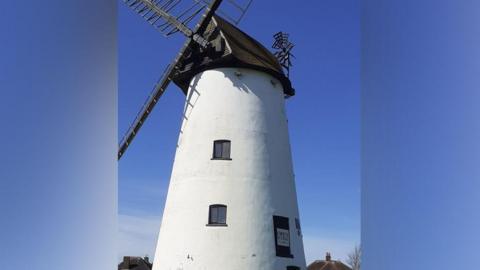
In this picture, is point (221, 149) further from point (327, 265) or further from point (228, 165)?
point (327, 265)

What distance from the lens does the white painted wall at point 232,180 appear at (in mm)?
13531

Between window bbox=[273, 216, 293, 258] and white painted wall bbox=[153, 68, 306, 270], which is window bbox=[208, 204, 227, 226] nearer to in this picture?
white painted wall bbox=[153, 68, 306, 270]

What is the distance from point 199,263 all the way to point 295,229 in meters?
3.48

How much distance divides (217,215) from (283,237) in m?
2.20

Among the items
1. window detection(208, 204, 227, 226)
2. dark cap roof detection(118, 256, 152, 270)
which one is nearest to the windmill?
window detection(208, 204, 227, 226)

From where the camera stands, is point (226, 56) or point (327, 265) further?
point (327, 265)

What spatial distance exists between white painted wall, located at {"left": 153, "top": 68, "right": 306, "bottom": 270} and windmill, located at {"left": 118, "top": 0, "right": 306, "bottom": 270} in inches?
1.2

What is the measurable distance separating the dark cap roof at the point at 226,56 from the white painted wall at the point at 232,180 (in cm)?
30

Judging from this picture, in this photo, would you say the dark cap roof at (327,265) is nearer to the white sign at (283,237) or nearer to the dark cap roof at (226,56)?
the dark cap roof at (226,56)

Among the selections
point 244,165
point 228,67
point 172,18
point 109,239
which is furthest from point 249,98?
point 109,239

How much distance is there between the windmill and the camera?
1361 centimetres

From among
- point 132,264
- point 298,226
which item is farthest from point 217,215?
point 132,264

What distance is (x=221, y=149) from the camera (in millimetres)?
14680

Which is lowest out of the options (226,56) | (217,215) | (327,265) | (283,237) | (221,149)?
(327,265)
